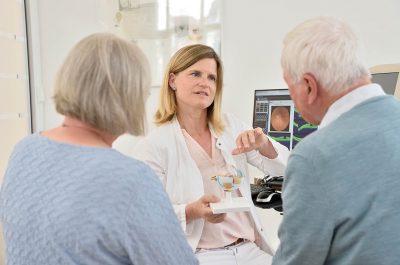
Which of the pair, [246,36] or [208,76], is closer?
[208,76]

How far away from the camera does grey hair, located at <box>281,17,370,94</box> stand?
0.79 metres

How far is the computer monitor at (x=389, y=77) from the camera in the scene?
156 cm

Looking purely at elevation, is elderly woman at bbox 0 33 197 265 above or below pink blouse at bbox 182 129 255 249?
above

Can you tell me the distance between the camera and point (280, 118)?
2121 mm

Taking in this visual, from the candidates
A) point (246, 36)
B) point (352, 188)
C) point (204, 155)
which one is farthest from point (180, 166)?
point (246, 36)

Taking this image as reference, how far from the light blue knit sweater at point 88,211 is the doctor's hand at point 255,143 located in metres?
0.72

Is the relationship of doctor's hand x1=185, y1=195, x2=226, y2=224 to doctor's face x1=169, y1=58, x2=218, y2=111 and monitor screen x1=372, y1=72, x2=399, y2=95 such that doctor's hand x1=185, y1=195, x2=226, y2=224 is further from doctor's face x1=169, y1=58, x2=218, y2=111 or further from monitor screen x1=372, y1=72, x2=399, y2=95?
monitor screen x1=372, y1=72, x2=399, y2=95

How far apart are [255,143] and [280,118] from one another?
71 centimetres

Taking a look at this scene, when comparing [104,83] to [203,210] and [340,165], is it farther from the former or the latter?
[203,210]

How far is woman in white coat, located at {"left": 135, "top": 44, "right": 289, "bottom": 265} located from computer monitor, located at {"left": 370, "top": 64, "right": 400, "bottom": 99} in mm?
536

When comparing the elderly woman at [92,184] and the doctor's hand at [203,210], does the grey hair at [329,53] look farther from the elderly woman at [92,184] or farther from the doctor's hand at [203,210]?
the doctor's hand at [203,210]

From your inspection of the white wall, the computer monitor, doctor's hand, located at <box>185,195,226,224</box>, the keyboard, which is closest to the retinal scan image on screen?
the white wall

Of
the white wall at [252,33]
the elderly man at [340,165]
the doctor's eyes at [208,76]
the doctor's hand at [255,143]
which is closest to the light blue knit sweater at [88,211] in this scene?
the elderly man at [340,165]

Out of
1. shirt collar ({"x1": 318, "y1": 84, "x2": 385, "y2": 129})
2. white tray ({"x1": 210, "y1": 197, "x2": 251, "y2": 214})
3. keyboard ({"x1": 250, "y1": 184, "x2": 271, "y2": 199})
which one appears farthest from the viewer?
keyboard ({"x1": 250, "y1": 184, "x2": 271, "y2": 199})
